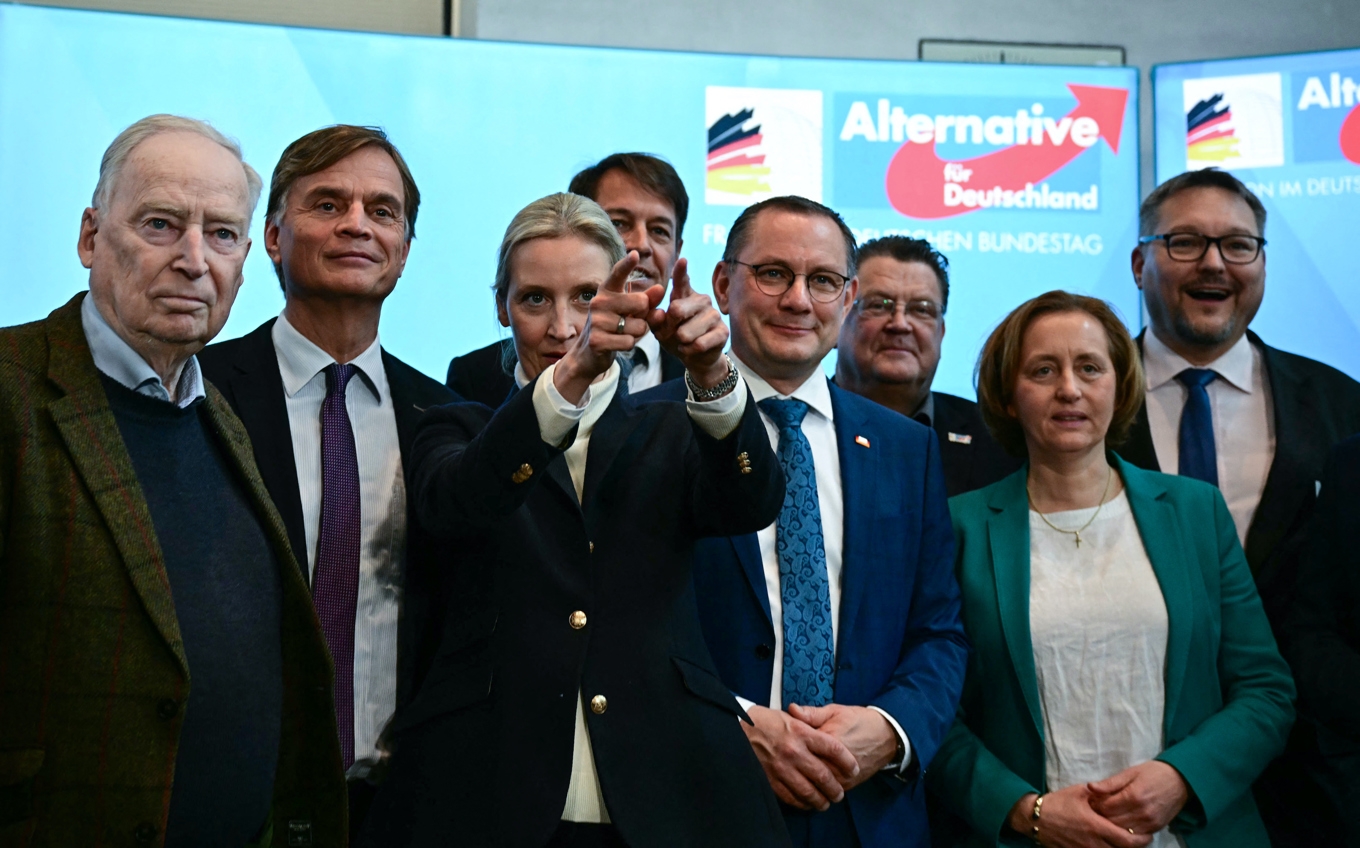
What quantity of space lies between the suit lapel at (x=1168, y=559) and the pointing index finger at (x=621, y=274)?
1.54 m

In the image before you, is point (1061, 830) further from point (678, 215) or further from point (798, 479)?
point (678, 215)

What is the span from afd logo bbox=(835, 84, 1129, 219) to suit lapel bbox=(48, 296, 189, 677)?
3543 millimetres

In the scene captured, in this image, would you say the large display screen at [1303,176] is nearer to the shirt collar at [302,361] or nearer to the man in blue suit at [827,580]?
the man in blue suit at [827,580]

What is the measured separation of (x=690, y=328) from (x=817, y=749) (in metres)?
0.86

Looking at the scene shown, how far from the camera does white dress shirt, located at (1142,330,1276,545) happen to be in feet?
10.7

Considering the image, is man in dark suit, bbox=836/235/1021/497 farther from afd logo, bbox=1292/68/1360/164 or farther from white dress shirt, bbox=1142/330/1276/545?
afd logo, bbox=1292/68/1360/164

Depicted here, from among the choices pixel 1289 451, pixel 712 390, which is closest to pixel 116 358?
pixel 712 390

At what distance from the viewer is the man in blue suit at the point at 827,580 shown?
2305mm

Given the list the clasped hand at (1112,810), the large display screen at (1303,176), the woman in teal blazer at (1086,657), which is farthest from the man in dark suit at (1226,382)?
the large display screen at (1303,176)

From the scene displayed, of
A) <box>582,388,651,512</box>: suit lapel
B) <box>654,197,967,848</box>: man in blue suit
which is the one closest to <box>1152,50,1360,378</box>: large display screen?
<box>654,197,967,848</box>: man in blue suit

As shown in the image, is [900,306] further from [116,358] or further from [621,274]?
[116,358]

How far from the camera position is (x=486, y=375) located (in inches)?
126

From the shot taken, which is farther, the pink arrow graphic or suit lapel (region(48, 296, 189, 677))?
the pink arrow graphic

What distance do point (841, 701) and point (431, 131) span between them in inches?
122
